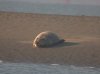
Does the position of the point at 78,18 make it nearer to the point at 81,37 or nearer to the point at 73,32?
the point at 73,32

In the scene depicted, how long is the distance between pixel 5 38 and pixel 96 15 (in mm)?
9552

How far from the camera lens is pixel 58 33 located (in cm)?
1792

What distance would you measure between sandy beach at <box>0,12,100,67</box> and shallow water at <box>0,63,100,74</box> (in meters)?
0.78

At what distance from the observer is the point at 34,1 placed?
26.1 meters

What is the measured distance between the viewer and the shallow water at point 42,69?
10227 mm

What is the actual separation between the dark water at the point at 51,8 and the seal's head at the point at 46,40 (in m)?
10.4

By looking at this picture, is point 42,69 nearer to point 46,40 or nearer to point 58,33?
point 46,40

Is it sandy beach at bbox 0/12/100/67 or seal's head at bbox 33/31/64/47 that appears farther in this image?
seal's head at bbox 33/31/64/47

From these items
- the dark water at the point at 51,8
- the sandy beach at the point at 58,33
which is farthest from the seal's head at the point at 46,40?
the dark water at the point at 51,8

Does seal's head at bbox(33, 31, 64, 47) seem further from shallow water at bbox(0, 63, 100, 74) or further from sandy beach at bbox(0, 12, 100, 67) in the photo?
shallow water at bbox(0, 63, 100, 74)

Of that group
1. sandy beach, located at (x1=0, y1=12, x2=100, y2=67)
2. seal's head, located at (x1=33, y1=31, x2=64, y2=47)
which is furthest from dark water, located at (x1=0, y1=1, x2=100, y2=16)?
seal's head, located at (x1=33, y1=31, x2=64, y2=47)

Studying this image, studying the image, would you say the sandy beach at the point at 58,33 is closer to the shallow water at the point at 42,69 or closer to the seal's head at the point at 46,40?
the seal's head at the point at 46,40

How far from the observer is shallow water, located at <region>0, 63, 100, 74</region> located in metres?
10.2

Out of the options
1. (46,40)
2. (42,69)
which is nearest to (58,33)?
(46,40)
